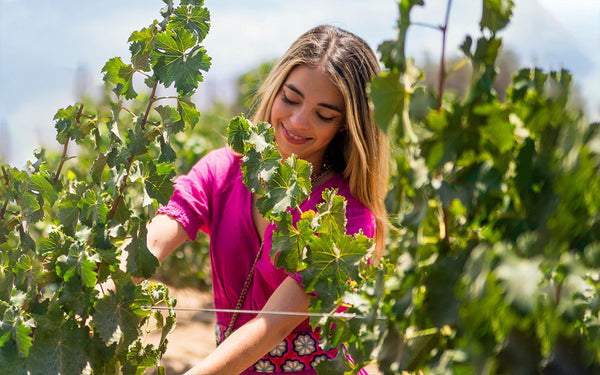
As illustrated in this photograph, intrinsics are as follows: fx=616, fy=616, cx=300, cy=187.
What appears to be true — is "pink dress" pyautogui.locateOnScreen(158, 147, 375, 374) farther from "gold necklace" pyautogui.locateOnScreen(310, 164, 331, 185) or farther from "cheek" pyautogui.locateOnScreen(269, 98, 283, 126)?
"cheek" pyautogui.locateOnScreen(269, 98, 283, 126)

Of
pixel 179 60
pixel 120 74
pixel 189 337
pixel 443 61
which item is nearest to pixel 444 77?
pixel 443 61

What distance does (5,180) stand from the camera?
147 centimetres

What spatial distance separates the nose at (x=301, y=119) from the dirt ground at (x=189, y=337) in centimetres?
225

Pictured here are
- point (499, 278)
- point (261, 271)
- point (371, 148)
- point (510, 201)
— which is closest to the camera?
point (499, 278)

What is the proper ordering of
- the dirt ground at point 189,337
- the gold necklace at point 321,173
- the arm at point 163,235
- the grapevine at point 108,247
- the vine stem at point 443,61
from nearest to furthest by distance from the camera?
the vine stem at point 443,61
the grapevine at point 108,247
the arm at point 163,235
the gold necklace at point 321,173
the dirt ground at point 189,337

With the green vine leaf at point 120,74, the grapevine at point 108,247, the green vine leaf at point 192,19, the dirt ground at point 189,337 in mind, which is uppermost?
the green vine leaf at point 192,19

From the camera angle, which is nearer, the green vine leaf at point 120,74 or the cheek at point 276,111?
the green vine leaf at point 120,74

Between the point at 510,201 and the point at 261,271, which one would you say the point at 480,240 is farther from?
the point at 261,271

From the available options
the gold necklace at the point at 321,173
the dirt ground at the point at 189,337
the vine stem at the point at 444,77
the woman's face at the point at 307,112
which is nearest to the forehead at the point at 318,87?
the woman's face at the point at 307,112

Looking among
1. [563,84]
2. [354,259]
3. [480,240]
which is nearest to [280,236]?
[354,259]

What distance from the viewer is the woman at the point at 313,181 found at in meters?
1.68

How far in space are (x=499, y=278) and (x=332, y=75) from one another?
3.89 ft

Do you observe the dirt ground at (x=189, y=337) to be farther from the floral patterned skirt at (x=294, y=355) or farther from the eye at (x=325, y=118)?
the eye at (x=325, y=118)

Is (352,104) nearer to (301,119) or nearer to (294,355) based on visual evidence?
(301,119)
